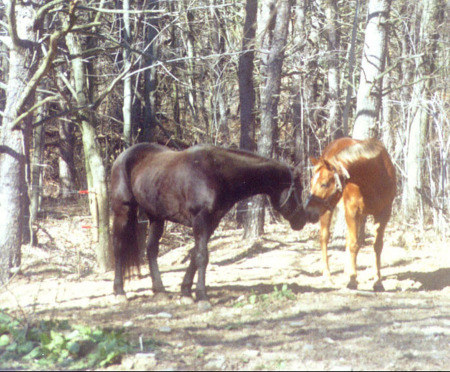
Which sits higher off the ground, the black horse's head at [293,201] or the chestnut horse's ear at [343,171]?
the chestnut horse's ear at [343,171]

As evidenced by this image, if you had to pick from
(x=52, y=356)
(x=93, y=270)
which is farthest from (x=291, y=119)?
(x=52, y=356)

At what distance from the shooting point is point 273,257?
1041cm

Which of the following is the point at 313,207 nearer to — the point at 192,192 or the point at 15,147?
the point at 192,192

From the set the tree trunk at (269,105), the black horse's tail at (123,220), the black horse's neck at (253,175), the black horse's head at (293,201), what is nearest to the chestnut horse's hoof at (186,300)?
the black horse's tail at (123,220)

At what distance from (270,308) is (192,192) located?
1546 millimetres

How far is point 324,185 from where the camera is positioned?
735 centimetres

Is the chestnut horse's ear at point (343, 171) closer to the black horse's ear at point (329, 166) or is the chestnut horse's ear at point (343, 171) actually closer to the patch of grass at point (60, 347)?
the black horse's ear at point (329, 166)

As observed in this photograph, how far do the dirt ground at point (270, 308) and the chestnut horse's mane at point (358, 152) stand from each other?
165 cm

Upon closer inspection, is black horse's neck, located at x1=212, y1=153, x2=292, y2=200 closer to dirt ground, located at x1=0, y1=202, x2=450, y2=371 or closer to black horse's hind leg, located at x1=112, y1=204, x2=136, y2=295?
dirt ground, located at x1=0, y1=202, x2=450, y2=371

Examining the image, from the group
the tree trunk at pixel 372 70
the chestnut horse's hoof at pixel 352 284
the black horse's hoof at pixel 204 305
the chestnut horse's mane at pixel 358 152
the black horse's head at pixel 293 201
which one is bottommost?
the chestnut horse's hoof at pixel 352 284

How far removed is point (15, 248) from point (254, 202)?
5.41 meters

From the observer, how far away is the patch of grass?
4.62 m

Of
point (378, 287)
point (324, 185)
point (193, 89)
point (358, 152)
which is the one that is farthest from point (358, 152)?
point (193, 89)

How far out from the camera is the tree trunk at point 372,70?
10.9 m
